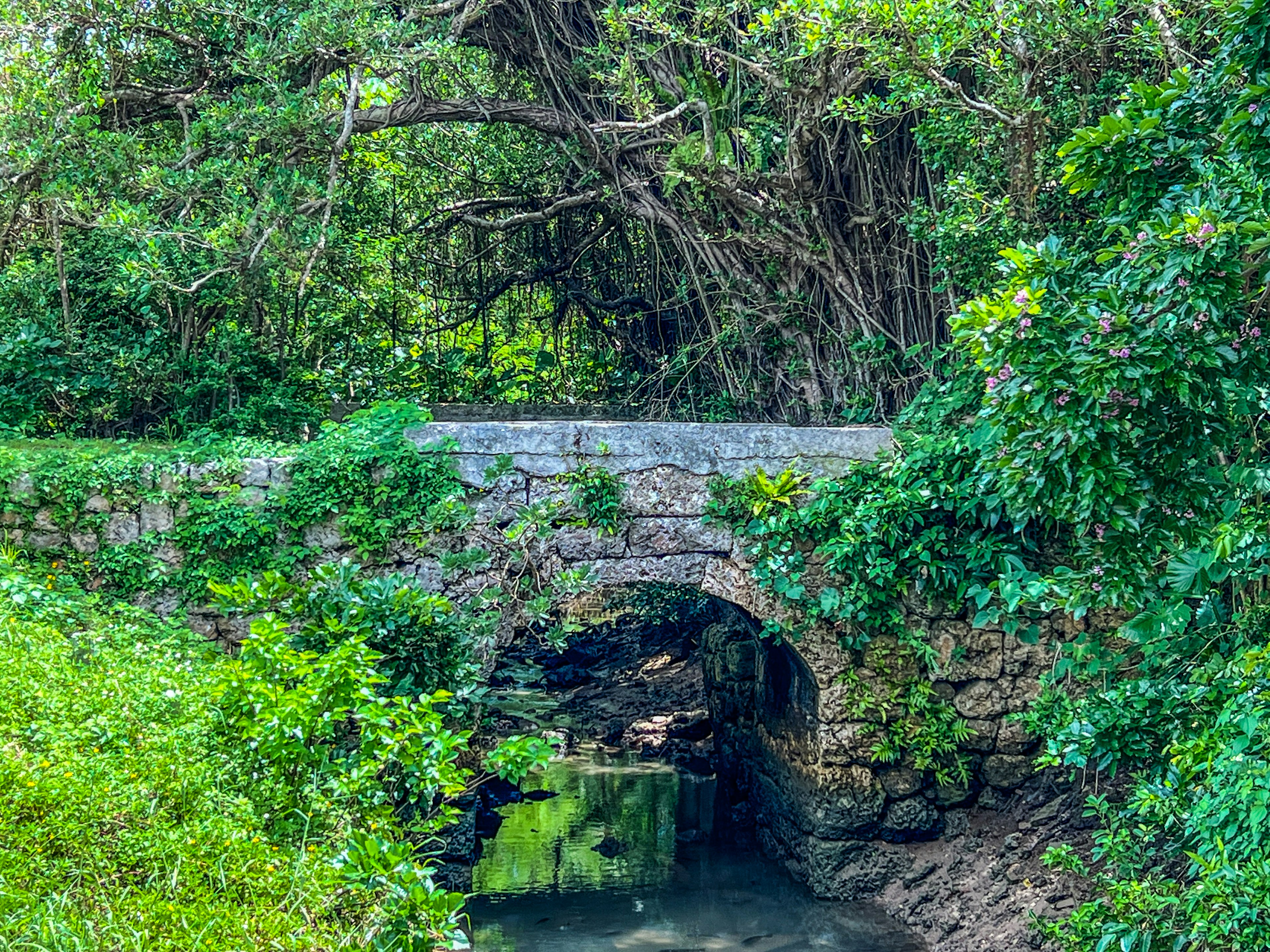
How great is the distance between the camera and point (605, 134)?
313 inches

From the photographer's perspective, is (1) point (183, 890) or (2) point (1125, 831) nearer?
(1) point (183, 890)

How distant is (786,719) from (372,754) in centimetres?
382

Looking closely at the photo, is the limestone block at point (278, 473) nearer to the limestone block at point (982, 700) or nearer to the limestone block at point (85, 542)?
the limestone block at point (85, 542)

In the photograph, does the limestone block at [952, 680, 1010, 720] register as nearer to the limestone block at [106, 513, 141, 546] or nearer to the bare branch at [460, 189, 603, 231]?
the bare branch at [460, 189, 603, 231]

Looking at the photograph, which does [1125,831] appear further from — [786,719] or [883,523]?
[786,719]

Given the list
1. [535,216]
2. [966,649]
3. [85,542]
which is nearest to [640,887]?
[966,649]

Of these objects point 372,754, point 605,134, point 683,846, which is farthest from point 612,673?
point 372,754

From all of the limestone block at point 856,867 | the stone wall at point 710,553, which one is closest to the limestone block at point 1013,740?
the stone wall at point 710,553

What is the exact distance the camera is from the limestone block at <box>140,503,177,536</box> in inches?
231

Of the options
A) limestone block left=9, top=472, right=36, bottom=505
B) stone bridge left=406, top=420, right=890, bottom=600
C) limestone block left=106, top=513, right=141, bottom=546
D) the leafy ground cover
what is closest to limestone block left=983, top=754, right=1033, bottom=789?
stone bridge left=406, top=420, right=890, bottom=600

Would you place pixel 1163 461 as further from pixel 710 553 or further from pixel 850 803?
pixel 850 803

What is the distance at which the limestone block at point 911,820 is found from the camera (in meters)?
6.49

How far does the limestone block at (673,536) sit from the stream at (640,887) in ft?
7.34

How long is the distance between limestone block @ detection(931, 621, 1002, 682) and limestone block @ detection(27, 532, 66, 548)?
4898 mm
